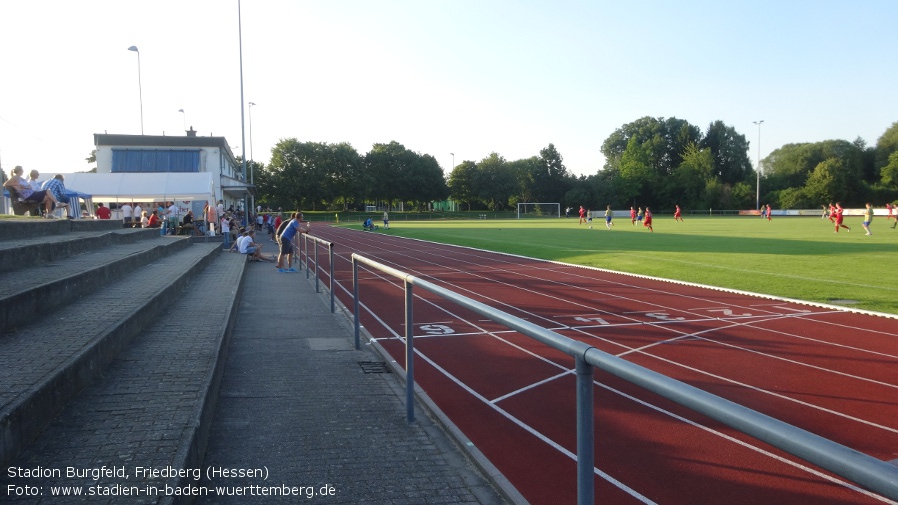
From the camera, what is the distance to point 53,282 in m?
5.99

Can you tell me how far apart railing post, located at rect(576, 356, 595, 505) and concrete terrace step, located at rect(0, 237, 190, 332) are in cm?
455

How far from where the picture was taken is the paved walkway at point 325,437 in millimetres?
3670

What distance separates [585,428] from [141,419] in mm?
2876

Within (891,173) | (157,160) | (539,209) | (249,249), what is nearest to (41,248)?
(249,249)

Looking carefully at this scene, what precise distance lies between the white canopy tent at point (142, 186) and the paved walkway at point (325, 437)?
70.3ft

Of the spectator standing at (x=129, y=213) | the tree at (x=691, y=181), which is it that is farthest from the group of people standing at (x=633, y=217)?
the tree at (x=691, y=181)

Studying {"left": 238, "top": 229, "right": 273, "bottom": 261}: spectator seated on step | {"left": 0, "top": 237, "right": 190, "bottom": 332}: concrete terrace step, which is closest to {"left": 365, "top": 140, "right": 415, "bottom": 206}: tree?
{"left": 238, "top": 229, "right": 273, "bottom": 261}: spectator seated on step

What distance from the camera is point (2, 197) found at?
19.4 m

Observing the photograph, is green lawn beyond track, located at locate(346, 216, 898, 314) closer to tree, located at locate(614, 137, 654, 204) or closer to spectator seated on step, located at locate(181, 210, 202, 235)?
spectator seated on step, located at locate(181, 210, 202, 235)

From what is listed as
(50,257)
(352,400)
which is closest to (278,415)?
(352,400)

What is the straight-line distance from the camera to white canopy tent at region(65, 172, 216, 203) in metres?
25.7

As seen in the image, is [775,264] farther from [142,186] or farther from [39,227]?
[142,186]

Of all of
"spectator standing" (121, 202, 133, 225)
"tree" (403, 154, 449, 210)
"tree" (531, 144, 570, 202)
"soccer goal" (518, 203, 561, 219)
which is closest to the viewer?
"spectator standing" (121, 202, 133, 225)

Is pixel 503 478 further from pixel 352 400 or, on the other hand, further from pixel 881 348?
pixel 881 348
